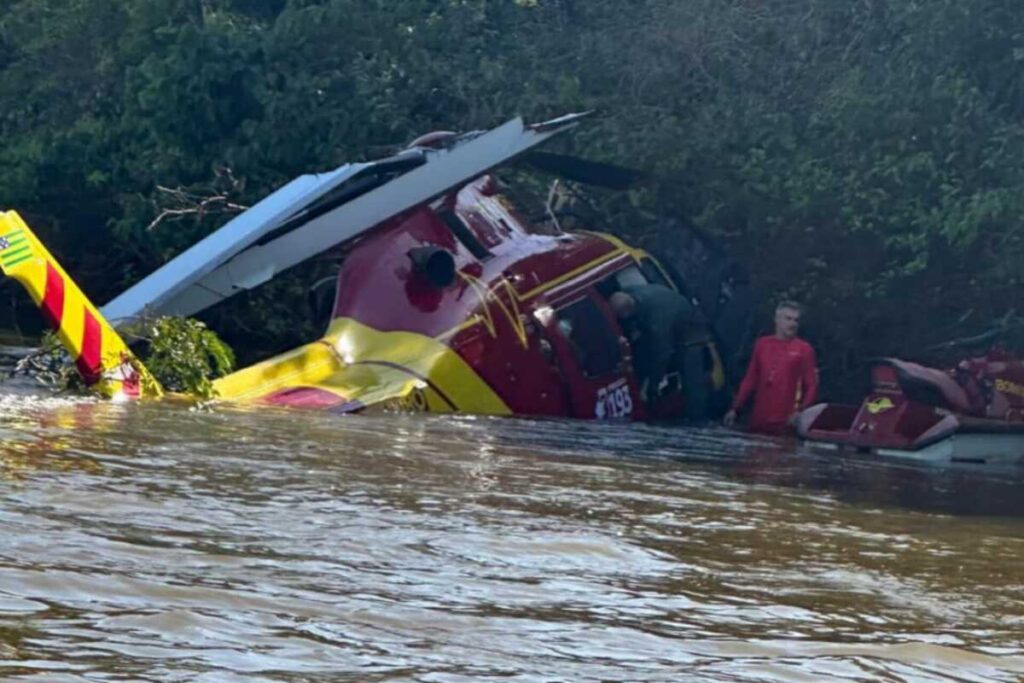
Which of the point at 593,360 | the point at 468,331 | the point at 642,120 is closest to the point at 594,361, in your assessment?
the point at 593,360

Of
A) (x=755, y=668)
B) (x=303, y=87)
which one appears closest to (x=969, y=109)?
(x=303, y=87)

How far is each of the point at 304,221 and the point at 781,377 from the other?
369 cm

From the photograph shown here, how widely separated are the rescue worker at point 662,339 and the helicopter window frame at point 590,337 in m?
0.23

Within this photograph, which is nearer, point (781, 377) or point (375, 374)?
point (375, 374)

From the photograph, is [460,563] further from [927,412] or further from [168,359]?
[927,412]

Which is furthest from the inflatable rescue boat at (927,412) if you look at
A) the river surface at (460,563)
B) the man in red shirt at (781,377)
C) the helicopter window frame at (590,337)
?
the river surface at (460,563)

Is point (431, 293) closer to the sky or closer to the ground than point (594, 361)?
closer to the sky

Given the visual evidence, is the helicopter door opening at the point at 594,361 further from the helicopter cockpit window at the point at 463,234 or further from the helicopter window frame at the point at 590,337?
the helicopter cockpit window at the point at 463,234

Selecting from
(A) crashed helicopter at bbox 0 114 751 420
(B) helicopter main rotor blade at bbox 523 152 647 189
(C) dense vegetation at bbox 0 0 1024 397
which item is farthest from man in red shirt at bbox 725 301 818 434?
(B) helicopter main rotor blade at bbox 523 152 647 189

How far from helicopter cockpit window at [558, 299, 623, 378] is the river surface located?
3.03m

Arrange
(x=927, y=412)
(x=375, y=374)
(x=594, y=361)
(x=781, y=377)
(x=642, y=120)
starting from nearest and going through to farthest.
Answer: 1. (x=375, y=374)
2. (x=927, y=412)
3. (x=594, y=361)
4. (x=781, y=377)
5. (x=642, y=120)

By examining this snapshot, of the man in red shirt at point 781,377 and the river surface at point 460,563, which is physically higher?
the man in red shirt at point 781,377

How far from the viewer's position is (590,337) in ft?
45.7

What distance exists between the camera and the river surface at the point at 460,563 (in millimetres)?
5219
